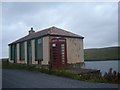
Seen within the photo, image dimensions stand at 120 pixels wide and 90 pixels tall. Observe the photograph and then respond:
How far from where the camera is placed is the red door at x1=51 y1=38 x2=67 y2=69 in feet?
50.6

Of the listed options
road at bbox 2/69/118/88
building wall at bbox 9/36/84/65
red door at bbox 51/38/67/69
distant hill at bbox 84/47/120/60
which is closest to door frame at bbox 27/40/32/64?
building wall at bbox 9/36/84/65

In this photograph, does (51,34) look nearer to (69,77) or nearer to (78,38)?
(78,38)

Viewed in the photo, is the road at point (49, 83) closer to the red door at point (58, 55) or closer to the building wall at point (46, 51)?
the red door at point (58, 55)

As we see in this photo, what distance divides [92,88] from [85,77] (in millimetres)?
2674

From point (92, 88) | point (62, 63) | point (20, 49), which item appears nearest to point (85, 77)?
point (92, 88)

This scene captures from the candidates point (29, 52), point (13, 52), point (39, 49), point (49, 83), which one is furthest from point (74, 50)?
point (13, 52)

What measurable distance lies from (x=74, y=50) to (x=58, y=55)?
15.9 ft

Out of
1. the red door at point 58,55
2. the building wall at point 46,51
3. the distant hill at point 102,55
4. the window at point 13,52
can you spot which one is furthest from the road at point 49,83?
the distant hill at point 102,55

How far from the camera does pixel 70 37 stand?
772 inches

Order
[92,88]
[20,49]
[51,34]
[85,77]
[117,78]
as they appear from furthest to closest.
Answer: [20,49] < [51,34] < [85,77] < [117,78] < [92,88]

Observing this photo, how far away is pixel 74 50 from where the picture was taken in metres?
19.9

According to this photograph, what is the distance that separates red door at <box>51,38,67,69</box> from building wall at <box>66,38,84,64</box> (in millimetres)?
3272

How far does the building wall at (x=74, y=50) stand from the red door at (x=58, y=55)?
327cm

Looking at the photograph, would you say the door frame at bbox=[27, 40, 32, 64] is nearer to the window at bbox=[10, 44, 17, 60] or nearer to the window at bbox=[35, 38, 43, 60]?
the window at bbox=[35, 38, 43, 60]
